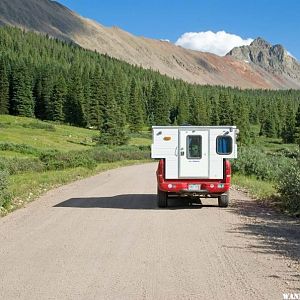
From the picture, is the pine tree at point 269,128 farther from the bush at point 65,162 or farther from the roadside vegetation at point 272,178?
the roadside vegetation at point 272,178

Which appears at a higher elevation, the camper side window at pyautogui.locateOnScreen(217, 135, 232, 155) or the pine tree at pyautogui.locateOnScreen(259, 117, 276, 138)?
the pine tree at pyautogui.locateOnScreen(259, 117, 276, 138)

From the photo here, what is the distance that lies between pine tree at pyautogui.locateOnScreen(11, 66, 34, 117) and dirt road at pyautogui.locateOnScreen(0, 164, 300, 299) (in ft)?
330

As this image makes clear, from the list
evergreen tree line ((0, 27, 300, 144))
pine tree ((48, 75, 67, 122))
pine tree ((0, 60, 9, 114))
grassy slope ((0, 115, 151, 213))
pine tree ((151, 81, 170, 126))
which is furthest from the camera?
pine tree ((151, 81, 170, 126))

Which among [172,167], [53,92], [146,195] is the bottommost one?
[146,195]

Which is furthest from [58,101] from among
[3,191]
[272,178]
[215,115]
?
[3,191]

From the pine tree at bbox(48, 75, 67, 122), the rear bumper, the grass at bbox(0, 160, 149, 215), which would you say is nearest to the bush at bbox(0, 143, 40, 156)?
the grass at bbox(0, 160, 149, 215)

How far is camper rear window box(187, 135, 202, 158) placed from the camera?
16.4m

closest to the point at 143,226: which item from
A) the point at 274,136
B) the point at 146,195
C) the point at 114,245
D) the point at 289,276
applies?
the point at 114,245

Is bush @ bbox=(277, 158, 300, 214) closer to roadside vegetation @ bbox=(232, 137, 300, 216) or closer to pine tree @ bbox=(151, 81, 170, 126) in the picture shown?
roadside vegetation @ bbox=(232, 137, 300, 216)

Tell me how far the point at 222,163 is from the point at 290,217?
3040 millimetres

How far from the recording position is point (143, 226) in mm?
12391

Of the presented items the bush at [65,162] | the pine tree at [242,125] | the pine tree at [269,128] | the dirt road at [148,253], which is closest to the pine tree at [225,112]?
the pine tree at [242,125]

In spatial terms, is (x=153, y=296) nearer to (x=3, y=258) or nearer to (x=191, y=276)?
(x=191, y=276)

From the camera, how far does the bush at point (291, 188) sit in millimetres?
15006
